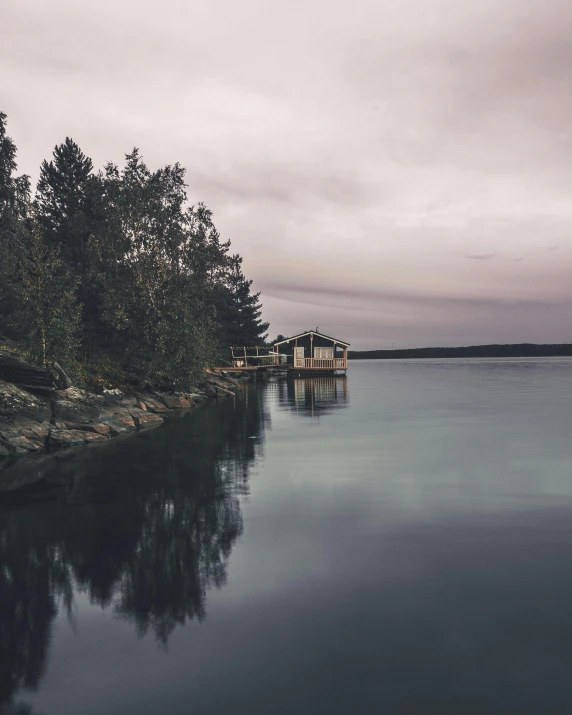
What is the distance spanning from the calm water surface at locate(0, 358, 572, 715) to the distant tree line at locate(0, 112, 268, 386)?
12.6 meters

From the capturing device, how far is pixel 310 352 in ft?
261

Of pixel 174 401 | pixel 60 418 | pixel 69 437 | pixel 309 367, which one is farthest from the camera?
pixel 309 367

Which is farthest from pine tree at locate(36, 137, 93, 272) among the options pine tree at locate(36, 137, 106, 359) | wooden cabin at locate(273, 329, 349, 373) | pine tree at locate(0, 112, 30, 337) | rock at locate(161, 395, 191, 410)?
wooden cabin at locate(273, 329, 349, 373)

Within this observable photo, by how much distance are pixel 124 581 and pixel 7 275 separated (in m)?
27.4

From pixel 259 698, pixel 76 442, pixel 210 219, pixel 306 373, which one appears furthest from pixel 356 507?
pixel 306 373

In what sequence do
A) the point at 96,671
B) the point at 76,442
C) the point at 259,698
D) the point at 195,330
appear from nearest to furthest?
the point at 259,698 < the point at 96,671 < the point at 76,442 < the point at 195,330

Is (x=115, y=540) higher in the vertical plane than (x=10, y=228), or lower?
lower

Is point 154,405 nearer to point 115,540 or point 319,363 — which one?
point 115,540

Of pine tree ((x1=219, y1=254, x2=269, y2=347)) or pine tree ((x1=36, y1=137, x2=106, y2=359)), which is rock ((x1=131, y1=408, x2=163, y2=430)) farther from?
pine tree ((x1=219, y1=254, x2=269, y2=347))

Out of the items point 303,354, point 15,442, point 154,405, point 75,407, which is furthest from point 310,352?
point 15,442

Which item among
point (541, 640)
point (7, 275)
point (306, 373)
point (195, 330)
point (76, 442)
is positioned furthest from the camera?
point (306, 373)

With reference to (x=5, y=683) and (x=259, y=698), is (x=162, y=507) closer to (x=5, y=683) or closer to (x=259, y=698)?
(x=5, y=683)

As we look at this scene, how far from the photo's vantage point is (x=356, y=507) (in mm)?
11773

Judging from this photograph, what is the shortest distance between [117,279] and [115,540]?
2958 cm
